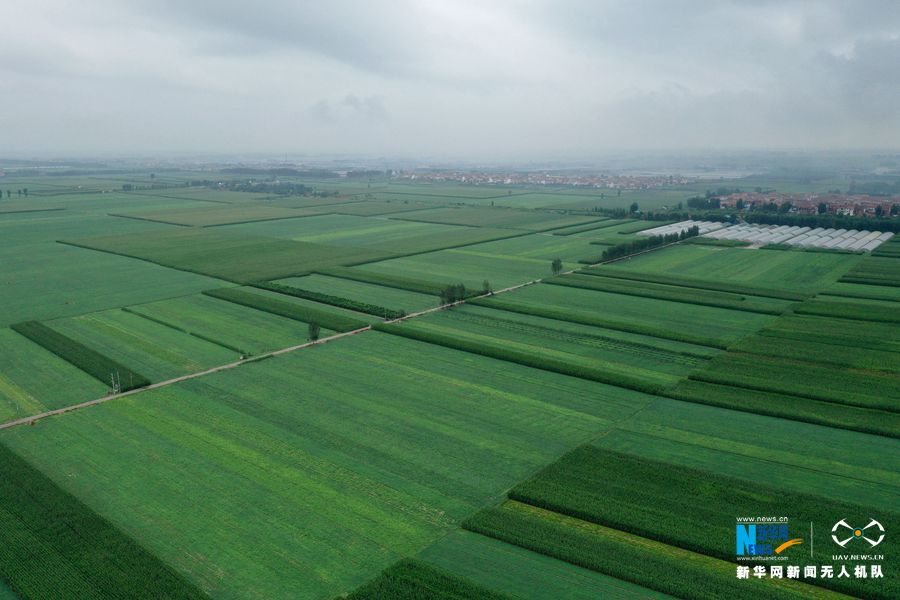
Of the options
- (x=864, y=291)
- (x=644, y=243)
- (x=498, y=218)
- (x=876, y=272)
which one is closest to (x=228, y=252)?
(x=644, y=243)

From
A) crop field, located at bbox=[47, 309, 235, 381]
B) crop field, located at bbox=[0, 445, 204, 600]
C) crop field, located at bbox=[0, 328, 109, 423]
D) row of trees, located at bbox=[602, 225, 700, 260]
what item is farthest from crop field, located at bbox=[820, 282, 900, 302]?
crop field, located at bbox=[0, 328, 109, 423]

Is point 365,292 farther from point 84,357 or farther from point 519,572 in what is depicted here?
point 519,572

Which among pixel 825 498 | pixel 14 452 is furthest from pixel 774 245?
pixel 14 452

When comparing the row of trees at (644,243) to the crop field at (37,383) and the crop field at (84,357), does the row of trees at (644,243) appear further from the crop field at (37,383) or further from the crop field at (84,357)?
the crop field at (37,383)

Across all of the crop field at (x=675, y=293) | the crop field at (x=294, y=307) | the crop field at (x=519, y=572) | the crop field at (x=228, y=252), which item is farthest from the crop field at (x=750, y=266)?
the crop field at (x=519, y=572)

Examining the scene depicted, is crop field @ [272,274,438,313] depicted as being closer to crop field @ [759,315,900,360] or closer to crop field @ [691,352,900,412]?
crop field @ [691,352,900,412]
